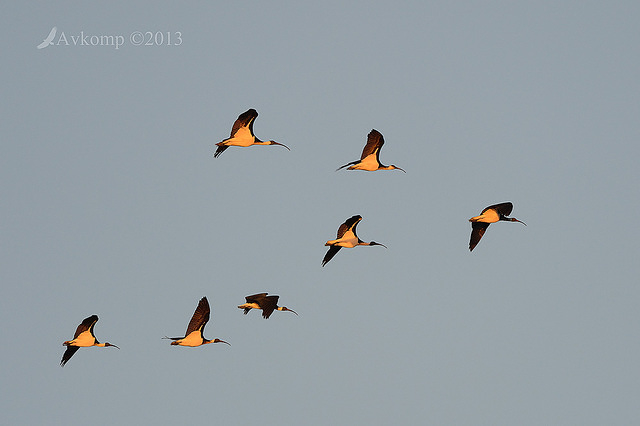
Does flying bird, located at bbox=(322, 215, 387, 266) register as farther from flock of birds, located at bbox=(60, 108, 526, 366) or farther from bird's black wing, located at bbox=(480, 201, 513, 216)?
bird's black wing, located at bbox=(480, 201, 513, 216)

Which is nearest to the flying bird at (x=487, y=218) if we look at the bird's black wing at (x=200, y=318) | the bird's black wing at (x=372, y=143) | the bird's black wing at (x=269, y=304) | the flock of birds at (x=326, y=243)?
the flock of birds at (x=326, y=243)

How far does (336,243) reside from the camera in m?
75.8

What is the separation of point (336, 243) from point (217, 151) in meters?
7.73

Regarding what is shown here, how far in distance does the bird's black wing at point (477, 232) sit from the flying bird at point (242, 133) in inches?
467

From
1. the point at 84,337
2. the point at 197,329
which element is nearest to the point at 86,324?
the point at 84,337

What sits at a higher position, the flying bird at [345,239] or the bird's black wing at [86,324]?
the flying bird at [345,239]

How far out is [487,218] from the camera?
73375 millimetres

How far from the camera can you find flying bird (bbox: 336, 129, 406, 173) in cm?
7350

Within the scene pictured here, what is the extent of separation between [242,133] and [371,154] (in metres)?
6.50

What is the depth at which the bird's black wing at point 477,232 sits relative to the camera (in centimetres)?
7394

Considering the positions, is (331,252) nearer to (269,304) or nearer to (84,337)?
(269,304)

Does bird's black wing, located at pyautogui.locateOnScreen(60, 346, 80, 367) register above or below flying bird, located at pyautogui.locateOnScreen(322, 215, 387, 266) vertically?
below

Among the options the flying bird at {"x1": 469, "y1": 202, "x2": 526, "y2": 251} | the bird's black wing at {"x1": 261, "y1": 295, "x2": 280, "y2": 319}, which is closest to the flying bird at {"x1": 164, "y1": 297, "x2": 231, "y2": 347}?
the bird's black wing at {"x1": 261, "y1": 295, "x2": 280, "y2": 319}

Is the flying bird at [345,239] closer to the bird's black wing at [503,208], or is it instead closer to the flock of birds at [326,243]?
the flock of birds at [326,243]
